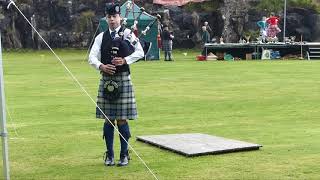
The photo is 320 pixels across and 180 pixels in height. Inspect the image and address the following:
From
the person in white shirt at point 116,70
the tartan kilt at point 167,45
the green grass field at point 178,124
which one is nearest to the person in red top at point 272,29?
the tartan kilt at point 167,45

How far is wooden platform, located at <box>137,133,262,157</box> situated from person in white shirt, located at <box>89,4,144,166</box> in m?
0.99

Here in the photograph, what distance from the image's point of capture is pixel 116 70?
7.30 meters

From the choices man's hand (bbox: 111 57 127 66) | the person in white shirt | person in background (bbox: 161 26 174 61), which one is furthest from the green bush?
man's hand (bbox: 111 57 127 66)

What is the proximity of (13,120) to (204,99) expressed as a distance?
4.85 meters

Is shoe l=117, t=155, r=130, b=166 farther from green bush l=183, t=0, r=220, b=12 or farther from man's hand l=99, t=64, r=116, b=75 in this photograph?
green bush l=183, t=0, r=220, b=12

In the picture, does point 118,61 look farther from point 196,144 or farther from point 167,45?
point 167,45

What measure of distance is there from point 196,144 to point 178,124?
97.9 inches

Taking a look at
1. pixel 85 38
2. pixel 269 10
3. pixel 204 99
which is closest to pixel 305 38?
pixel 269 10

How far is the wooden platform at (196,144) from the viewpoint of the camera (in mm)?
8032

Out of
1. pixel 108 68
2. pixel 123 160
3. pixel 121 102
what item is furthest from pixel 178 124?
pixel 108 68

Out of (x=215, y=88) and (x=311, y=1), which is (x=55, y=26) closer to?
(x=311, y=1)

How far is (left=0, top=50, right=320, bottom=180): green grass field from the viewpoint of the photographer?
725 cm

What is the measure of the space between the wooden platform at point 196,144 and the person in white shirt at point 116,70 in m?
0.99

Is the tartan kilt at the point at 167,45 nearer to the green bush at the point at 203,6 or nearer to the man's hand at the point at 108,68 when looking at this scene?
the green bush at the point at 203,6
